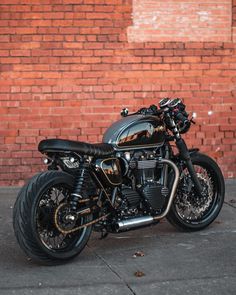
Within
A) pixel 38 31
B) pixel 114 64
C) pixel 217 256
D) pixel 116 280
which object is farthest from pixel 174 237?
pixel 38 31

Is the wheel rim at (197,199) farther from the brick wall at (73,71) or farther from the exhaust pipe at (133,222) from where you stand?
the brick wall at (73,71)

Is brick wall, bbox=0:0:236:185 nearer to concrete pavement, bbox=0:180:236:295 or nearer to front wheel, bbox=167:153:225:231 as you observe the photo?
concrete pavement, bbox=0:180:236:295

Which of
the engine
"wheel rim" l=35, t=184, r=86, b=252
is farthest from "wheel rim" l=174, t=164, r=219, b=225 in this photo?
"wheel rim" l=35, t=184, r=86, b=252

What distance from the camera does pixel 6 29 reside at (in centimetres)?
820

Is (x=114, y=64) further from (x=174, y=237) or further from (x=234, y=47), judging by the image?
(x=174, y=237)

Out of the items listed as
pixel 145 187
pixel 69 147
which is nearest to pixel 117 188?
pixel 145 187

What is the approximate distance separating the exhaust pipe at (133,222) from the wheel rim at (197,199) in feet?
1.82

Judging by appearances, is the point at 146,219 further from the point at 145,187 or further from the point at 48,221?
the point at 48,221

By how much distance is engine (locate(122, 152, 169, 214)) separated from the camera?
5467mm

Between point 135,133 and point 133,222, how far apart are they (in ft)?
2.69

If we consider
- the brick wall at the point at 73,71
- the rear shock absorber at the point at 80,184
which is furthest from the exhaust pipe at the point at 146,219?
the brick wall at the point at 73,71

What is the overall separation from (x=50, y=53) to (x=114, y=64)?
91 centimetres

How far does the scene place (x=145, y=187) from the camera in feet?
18.1

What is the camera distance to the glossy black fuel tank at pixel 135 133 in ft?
17.6
